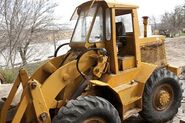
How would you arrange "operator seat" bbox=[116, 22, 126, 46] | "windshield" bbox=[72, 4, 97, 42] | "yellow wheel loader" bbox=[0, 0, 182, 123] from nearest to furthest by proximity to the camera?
"yellow wheel loader" bbox=[0, 0, 182, 123], "windshield" bbox=[72, 4, 97, 42], "operator seat" bbox=[116, 22, 126, 46]

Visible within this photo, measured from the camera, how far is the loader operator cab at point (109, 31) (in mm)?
5766

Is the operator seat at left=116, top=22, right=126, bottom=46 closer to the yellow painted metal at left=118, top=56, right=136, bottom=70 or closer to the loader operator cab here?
the loader operator cab

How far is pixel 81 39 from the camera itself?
6.07m

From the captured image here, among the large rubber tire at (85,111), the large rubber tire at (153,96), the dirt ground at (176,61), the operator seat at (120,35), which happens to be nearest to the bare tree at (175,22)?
the dirt ground at (176,61)

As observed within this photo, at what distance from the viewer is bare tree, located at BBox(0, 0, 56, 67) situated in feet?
57.5

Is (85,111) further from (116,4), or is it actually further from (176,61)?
(176,61)

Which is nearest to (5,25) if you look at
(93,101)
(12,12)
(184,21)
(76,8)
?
(12,12)

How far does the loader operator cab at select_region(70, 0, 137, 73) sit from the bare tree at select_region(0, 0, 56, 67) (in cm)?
1144

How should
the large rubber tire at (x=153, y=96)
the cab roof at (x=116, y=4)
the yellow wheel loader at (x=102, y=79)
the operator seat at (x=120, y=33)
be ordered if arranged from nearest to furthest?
1. the yellow wheel loader at (x=102, y=79)
2. the cab roof at (x=116, y=4)
3. the operator seat at (x=120, y=33)
4. the large rubber tire at (x=153, y=96)

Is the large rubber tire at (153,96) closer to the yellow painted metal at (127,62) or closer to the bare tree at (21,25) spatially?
the yellow painted metal at (127,62)

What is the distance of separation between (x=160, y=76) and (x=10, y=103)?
2698 mm

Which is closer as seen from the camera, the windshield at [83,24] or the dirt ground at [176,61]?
the windshield at [83,24]

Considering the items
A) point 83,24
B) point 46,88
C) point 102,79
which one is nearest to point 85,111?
point 46,88

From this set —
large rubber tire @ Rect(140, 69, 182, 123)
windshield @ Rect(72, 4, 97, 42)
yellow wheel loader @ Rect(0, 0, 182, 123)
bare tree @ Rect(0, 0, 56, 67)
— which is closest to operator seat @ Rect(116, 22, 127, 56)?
yellow wheel loader @ Rect(0, 0, 182, 123)
